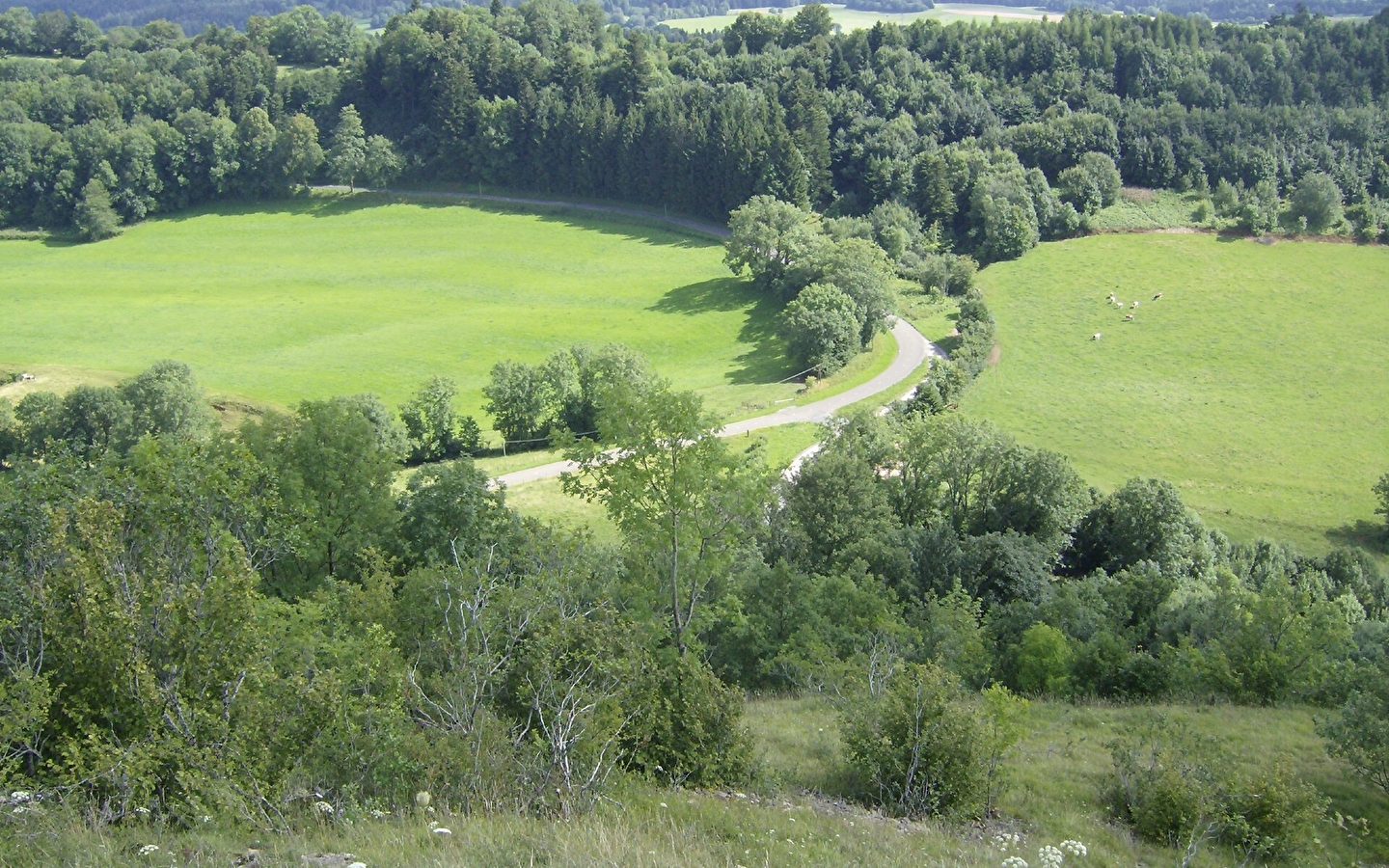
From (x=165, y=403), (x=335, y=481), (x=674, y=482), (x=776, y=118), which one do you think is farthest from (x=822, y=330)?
(x=674, y=482)

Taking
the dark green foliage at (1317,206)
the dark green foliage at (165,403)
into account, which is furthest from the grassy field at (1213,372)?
the dark green foliage at (165,403)

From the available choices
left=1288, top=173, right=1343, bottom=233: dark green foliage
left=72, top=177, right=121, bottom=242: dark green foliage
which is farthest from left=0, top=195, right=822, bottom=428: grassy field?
left=1288, top=173, right=1343, bottom=233: dark green foliage

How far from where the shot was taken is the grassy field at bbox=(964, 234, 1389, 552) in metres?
51.4

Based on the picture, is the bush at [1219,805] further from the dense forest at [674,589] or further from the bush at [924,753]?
the bush at [924,753]

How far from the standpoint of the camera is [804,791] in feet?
54.5

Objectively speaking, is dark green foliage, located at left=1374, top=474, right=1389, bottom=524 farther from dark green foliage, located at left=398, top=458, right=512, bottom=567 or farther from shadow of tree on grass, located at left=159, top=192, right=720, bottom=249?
shadow of tree on grass, located at left=159, top=192, right=720, bottom=249

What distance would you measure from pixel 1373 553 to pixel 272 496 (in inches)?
1774

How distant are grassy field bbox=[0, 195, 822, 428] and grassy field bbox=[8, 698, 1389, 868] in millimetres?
38361

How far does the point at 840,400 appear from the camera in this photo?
58531 millimetres

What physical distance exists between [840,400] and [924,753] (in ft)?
141

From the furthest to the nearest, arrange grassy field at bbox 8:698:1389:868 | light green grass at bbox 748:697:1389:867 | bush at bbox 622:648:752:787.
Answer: light green grass at bbox 748:697:1389:867 < bush at bbox 622:648:752:787 < grassy field at bbox 8:698:1389:868

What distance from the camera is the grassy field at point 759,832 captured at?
1215 cm

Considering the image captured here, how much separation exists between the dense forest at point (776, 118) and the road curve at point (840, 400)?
20041mm

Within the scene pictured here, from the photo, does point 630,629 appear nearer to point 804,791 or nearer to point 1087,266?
point 804,791
